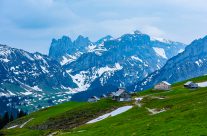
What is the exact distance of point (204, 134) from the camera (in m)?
47.6

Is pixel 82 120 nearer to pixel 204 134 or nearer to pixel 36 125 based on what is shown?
pixel 36 125

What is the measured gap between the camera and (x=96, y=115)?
138500 millimetres

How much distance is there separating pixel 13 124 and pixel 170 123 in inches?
5338

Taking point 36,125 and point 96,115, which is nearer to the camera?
point 96,115

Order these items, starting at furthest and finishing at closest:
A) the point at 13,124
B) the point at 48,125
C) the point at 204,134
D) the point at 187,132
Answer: the point at 13,124 < the point at 48,125 < the point at 187,132 < the point at 204,134

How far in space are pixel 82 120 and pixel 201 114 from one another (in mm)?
73328

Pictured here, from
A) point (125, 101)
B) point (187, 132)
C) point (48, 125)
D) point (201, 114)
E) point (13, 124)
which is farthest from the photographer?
point (13, 124)

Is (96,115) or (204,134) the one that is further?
(96,115)

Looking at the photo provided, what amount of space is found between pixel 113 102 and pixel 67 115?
824 inches

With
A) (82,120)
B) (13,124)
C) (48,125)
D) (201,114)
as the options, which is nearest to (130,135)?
(201,114)

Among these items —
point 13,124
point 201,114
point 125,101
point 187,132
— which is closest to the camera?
point 187,132

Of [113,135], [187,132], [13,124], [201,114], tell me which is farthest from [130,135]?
[13,124]

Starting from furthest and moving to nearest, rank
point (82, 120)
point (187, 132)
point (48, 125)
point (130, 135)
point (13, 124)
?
point (13, 124) → point (48, 125) → point (82, 120) → point (130, 135) → point (187, 132)

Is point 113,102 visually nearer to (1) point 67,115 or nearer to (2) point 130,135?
(1) point 67,115
